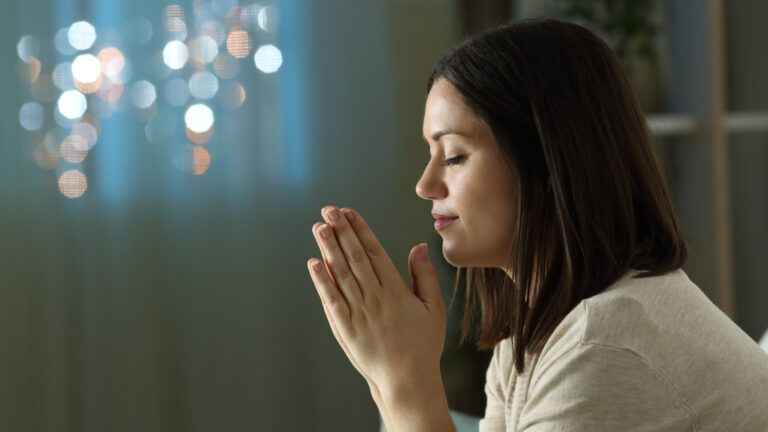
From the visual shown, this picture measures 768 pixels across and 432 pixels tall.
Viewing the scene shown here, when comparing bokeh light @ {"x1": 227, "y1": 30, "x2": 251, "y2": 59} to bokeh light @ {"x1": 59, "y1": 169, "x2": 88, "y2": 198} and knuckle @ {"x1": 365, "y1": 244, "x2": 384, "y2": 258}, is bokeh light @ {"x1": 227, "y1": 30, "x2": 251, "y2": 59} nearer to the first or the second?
bokeh light @ {"x1": 59, "y1": 169, "x2": 88, "y2": 198}

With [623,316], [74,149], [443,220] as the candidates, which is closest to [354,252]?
[443,220]

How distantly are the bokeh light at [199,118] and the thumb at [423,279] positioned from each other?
1.38 meters

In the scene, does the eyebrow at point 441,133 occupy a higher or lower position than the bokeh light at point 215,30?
lower

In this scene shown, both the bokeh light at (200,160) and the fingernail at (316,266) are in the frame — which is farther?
the bokeh light at (200,160)

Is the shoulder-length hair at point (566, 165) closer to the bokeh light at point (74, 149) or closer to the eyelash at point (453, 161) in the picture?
the eyelash at point (453, 161)

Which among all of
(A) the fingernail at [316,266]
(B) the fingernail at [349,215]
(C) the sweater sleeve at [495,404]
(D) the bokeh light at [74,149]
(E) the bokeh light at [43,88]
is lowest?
(C) the sweater sleeve at [495,404]

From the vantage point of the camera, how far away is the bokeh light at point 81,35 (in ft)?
7.36

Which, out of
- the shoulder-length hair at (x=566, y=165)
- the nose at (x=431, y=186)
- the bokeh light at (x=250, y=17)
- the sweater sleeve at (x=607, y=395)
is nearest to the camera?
the sweater sleeve at (x=607, y=395)

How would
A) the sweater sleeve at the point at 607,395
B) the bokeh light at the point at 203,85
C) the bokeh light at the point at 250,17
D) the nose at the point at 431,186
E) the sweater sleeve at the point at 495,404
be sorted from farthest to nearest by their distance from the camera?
1. the bokeh light at the point at 250,17
2. the bokeh light at the point at 203,85
3. the sweater sleeve at the point at 495,404
4. the nose at the point at 431,186
5. the sweater sleeve at the point at 607,395

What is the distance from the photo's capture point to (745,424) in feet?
3.15

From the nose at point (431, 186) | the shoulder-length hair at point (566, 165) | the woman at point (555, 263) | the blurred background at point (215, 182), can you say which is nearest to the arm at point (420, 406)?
the woman at point (555, 263)

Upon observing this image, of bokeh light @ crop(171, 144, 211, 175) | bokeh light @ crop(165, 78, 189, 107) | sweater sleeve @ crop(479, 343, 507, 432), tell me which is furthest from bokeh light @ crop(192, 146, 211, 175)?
sweater sleeve @ crop(479, 343, 507, 432)

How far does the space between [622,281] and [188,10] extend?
1697 mm

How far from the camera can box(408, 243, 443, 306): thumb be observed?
3.78ft
